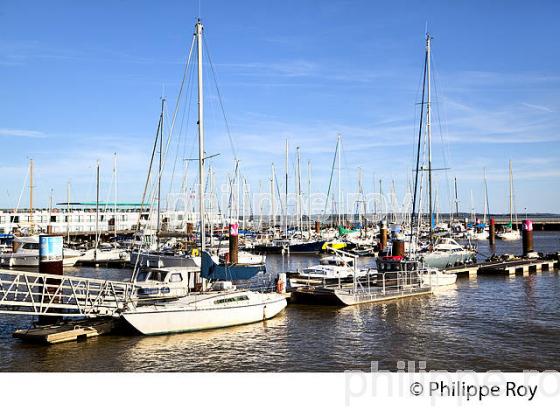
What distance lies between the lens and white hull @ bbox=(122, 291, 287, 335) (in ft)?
77.4

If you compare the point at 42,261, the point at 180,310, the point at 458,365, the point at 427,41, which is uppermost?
the point at 427,41

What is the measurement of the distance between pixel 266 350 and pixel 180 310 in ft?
15.1

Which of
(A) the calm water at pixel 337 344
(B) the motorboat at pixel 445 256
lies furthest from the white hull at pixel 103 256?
(A) the calm water at pixel 337 344

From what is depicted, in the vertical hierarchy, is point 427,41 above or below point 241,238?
above

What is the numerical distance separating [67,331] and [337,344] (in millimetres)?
10984

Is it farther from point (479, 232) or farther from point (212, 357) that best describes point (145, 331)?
point (479, 232)

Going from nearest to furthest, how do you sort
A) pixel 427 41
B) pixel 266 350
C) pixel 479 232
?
pixel 266 350, pixel 427 41, pixel 479 232

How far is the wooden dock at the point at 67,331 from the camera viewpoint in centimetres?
2216

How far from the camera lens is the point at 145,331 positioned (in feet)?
77.5

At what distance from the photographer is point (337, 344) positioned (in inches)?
895

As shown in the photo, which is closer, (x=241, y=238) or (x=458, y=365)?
(x=458, y=365)
